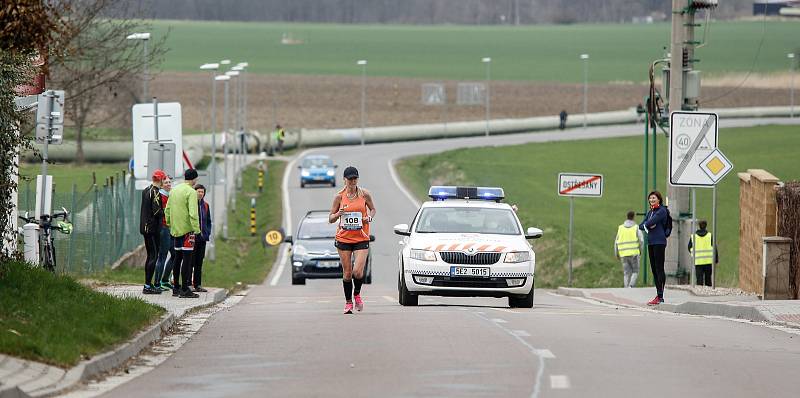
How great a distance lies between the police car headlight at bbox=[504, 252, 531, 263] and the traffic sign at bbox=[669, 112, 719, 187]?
5439 millimetres

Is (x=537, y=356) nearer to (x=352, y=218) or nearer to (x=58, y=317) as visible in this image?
(x=58, y=317)

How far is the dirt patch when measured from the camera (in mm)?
131438

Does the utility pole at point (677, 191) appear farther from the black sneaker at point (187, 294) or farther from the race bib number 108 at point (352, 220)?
the race bib number 108 at point (352, 220)

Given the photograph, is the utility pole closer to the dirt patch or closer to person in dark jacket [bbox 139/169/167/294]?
person in dark jacket [bbox 139/169/167/294]

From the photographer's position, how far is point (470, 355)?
13836mm

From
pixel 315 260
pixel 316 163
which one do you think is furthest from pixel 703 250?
pixel 316 163

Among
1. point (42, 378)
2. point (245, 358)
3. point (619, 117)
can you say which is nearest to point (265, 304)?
point (245, 358)

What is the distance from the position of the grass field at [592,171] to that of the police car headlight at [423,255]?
11.5 m

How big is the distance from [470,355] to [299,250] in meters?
22.2

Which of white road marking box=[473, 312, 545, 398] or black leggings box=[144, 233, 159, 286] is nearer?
white road marking box=[473, 312, 545, 398]

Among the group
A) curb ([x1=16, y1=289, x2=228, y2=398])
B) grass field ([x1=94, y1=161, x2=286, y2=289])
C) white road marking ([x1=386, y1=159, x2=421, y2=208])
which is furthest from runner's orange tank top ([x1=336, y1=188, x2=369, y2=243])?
white road marking ([x1=386, y1=159, x2=421, y2=208])

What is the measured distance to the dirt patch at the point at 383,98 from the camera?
13144 cm

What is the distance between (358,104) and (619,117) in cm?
3576

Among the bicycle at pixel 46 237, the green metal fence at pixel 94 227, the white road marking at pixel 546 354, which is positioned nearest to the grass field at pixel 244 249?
the green metal fence at pixel 94 227
